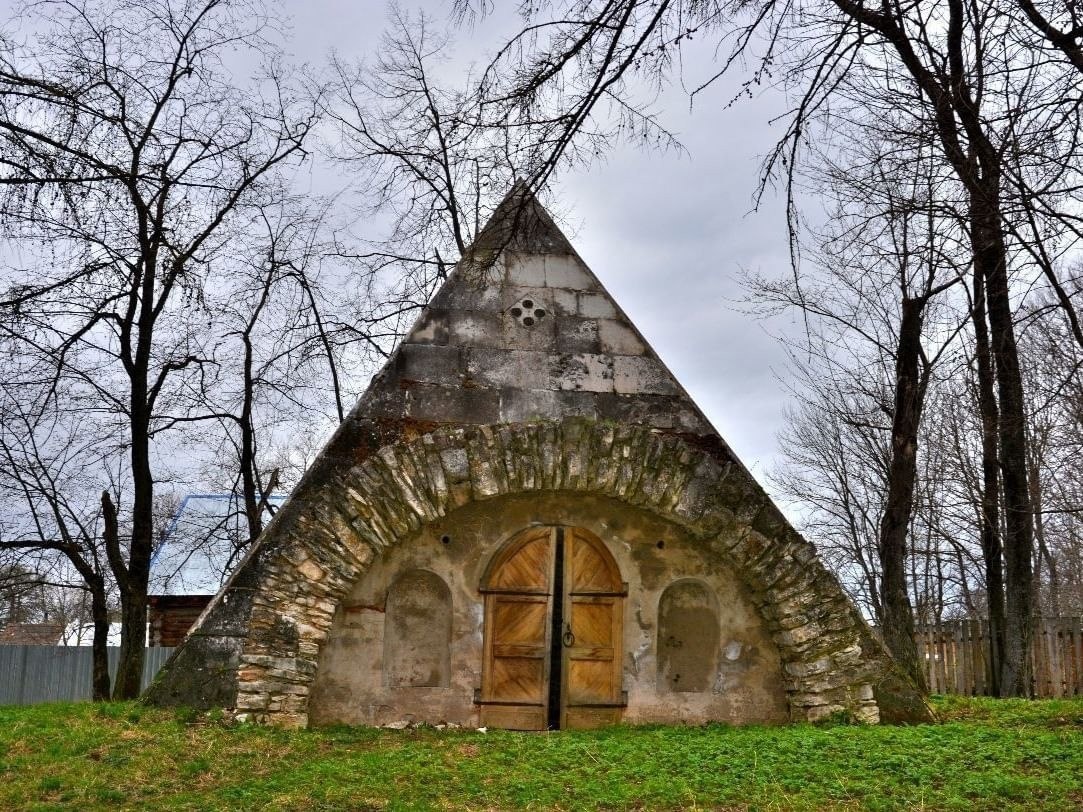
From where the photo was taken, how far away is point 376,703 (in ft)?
31.9

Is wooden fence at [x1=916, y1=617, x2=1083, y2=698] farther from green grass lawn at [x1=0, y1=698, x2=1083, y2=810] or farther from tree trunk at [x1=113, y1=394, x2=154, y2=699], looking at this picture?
tree trunk at [x1=113, y1=394, x2=154, y2=699]

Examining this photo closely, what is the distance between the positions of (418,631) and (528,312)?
3.44 m

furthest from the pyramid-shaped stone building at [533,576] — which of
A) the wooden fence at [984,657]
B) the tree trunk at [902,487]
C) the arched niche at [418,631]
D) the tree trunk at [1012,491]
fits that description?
the wooden fence at [984,657]

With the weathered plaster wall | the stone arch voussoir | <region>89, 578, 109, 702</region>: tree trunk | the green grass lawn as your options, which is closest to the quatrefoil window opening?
the stone arch voussoir

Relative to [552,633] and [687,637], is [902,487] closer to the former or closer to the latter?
[687,637]

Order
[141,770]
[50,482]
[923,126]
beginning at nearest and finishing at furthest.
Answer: [923,126]
[141,770]
[50,482]

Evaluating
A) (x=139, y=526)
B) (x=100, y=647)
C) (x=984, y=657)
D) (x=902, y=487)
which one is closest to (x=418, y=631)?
(x=139, y=526)

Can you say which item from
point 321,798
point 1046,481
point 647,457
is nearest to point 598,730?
point 647,457

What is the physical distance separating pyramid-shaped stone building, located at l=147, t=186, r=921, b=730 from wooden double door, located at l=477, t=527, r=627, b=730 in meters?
0.02

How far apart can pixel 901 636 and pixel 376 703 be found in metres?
6.90

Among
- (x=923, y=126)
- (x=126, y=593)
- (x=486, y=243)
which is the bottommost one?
(x=126, y=593)

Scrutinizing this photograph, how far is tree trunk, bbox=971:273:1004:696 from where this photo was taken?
13.6 metres

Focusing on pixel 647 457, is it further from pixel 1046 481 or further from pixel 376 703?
pixel 1046 481

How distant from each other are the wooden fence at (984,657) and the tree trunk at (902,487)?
267 centimetres
